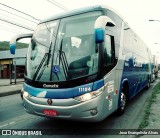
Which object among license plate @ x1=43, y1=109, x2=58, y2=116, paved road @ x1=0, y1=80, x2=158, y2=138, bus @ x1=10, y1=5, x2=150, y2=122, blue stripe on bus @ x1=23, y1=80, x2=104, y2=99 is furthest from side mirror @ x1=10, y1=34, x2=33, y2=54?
license plate @ x1=43, y1=109, x2=58, y2=116

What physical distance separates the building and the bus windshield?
115 ft

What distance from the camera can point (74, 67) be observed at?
5152 mm

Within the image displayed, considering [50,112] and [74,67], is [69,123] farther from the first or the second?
[74,67]

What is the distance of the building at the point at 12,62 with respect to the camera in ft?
134

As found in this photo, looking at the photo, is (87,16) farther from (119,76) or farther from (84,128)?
(84,128)

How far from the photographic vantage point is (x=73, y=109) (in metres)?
4.92

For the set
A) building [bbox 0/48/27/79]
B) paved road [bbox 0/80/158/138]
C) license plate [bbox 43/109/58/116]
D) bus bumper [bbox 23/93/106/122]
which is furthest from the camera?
building [bbox 0/48/27/79]

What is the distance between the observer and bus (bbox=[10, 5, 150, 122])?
496 centimetres

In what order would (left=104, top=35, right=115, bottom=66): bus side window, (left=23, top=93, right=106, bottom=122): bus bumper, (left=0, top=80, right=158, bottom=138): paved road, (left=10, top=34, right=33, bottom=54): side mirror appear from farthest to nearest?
1. (left=10, top=34, right=33, bottom=54): side mirror
2. (left=0, top=80, right=158, bottom=138): paved road
3. (left=104, top=35, right=115, bottom=66): bus side window
4. (left=23, top=93, right=106, bottom=122): bus bumper

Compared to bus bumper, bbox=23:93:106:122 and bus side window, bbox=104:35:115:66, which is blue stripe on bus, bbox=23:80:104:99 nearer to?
bus bumper, bbox=23:93:106:122

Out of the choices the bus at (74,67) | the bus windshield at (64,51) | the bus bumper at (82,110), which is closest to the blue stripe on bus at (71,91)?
the bus at (74,67)

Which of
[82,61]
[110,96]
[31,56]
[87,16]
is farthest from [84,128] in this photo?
[87,16]

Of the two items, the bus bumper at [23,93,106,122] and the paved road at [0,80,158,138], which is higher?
the bus bumper at [23,93,106,122]

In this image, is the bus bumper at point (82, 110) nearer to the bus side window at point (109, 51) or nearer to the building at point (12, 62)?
the bus side window at point (109, 51)
